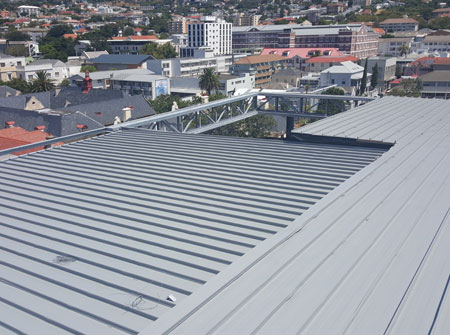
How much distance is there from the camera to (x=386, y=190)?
25.8 ft

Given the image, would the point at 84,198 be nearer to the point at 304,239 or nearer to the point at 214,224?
the point at 214,224

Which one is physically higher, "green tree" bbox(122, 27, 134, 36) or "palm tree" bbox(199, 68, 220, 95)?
"green tree" bbox(122, 27, 134, 36)

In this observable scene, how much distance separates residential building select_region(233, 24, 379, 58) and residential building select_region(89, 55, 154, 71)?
45657mm

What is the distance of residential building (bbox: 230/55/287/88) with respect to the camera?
80.6m

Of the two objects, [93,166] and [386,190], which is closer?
[386,190]

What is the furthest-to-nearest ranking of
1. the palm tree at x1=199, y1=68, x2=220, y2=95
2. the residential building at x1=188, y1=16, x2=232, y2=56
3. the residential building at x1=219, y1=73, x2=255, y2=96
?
the residential building at x1=188, y1=16, x2=232, y2=56, the residential building at x1=219, y1=73, x2=255, y2=96, the palm tree at x1=199, y1=68, x2=220, y2=95

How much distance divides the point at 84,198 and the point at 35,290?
3046 millimetres

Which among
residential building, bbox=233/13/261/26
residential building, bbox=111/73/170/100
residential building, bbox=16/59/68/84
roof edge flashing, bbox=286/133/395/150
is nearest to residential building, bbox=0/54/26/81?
residential building, bbox=16/59/68/84

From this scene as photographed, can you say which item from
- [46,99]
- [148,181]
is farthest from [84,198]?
[46,99]

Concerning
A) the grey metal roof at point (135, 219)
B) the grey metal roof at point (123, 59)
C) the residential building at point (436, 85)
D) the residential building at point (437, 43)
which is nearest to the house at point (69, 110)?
the grey metal roof at point (135, 219)

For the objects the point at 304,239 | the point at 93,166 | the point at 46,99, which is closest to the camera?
the point at 304,239

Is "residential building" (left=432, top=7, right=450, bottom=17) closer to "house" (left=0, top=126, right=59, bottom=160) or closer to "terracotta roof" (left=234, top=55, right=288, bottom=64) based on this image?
"terracotta roof" (left=234, top=55, right=288, bottom=64)

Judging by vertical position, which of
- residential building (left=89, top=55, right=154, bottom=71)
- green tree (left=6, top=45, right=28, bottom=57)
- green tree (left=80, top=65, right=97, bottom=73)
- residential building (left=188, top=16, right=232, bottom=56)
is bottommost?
green tree (left=80, top=65, right=97, bottom=73)

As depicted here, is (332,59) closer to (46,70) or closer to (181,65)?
(181,65)
